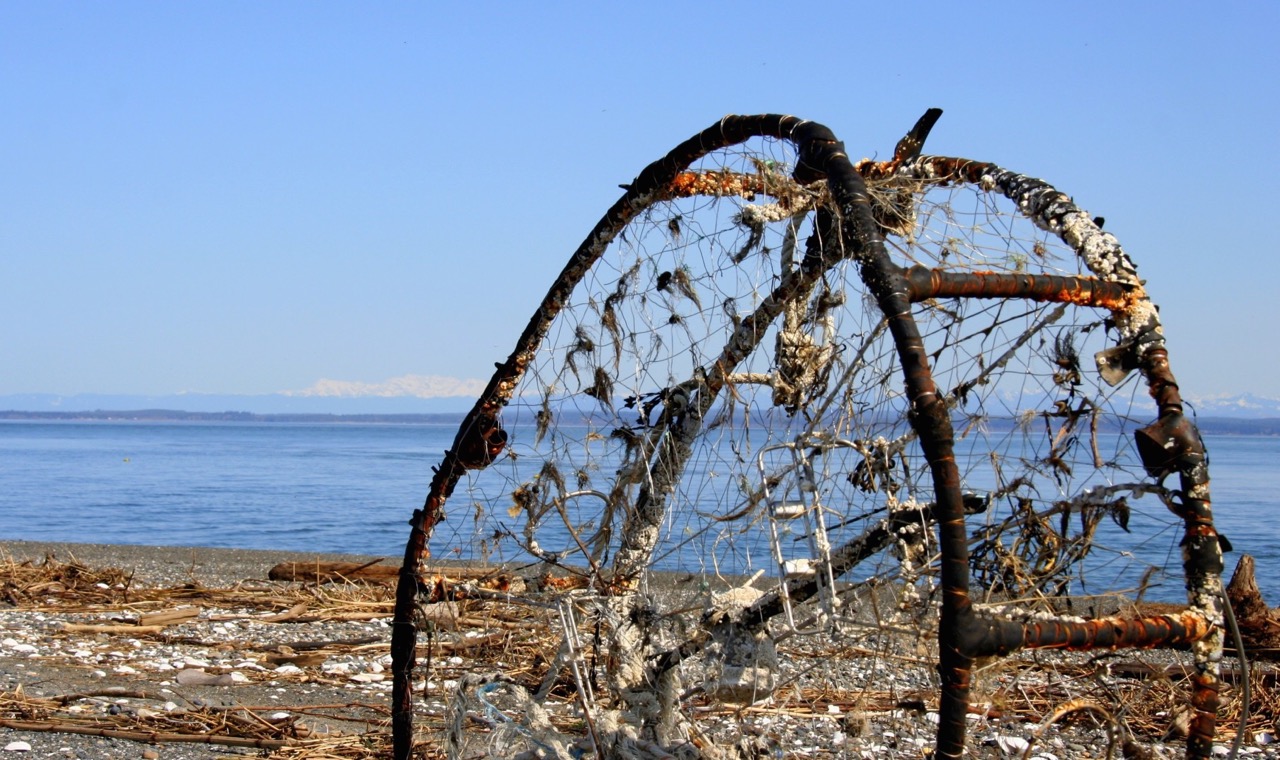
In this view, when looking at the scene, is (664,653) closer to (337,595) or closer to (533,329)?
(533,329)

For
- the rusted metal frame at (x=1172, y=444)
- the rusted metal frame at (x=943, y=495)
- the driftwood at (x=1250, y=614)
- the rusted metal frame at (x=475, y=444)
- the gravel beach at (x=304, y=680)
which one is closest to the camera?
the rusted metal frame at (x=943, y=495)

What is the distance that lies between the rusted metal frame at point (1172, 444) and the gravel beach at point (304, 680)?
0.29m

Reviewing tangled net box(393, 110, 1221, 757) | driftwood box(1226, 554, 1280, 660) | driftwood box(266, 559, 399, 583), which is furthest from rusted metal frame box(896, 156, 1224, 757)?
driftwood box(266, 559, 399, 583)

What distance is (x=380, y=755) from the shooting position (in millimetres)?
5027

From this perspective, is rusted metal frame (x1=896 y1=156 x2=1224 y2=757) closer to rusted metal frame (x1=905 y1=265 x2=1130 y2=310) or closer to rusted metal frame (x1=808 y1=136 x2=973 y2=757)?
rusted metal frame (x1=905 y1=265 x2=1130 y2=310)

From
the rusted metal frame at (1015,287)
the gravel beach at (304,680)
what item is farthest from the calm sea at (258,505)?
the rusted metal frame at (1015,287)

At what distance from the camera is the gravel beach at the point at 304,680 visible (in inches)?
154

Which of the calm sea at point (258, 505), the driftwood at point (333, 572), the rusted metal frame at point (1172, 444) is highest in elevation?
the rusted metal frame at point (1172, 444)

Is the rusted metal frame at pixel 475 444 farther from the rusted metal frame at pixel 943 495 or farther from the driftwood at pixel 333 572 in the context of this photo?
the driftwood at pixel 333 572

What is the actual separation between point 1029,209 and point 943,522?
50.2 inches

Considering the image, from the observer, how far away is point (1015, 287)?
9.37ft

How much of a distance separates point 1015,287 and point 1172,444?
20.6 inches

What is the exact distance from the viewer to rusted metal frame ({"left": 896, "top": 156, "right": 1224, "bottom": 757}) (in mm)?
2725

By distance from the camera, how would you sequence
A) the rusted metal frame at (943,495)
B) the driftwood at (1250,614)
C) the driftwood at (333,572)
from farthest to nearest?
1. the driftwood at (333,572)
2. the driftwood at (1250,614)
3. the rusted metal frame at (943,495)
